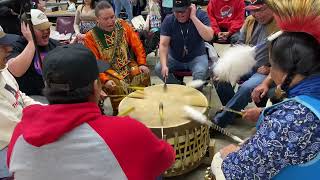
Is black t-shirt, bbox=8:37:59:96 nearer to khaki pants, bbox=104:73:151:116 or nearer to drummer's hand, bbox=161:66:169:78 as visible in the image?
khaki pants, bbox=104:73:151:116

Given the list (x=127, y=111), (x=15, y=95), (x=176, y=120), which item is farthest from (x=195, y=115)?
(x=15, y=95)

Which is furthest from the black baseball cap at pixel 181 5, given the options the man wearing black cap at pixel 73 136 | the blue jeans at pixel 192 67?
the man wearing black cap at pixel 73 136

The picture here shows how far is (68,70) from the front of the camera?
1.26 meters

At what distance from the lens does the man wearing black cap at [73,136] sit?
124cm

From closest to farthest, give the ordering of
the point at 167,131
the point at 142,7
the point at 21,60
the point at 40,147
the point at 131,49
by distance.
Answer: the point at 40,147
the point at 167,131
the point at 21,60
the point at 131,49
the point at 142,7

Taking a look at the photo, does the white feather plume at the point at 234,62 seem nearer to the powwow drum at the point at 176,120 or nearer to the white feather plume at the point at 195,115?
the powwow drum at the point at 176,120

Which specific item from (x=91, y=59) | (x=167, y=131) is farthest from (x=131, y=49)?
(x=91, y=59)

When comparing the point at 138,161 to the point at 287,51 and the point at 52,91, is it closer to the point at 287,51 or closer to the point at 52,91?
the point at 52,91

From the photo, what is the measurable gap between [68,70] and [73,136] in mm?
226

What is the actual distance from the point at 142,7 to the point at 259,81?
5.44m

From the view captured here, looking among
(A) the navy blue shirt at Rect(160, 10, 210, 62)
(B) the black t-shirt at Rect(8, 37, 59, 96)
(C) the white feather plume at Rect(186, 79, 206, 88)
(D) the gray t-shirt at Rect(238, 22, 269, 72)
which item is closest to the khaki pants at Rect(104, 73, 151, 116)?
(A) the navy blue shirt at Rect(160, 10, 210, 62)

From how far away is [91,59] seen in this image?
4.38 ft

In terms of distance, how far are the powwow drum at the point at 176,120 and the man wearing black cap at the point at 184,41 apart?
2.40ft

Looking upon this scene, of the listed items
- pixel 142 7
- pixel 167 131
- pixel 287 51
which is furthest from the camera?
pixel 142 7
